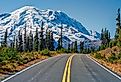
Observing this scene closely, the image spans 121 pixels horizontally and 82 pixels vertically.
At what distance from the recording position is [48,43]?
5758 inches

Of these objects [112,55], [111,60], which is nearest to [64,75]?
[111,60]

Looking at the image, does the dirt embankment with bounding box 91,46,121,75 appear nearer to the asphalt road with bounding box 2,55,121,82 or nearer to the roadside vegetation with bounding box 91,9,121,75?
the roadside vegetation with bounding box 91,9,121,75

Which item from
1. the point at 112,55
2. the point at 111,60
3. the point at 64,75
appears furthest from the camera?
the point at 112,55

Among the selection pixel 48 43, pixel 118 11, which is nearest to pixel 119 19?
pixel 118 11

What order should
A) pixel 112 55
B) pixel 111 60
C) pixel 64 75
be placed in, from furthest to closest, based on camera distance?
1. pixel 112 55
2. pixel 111 60
3. pixel 64 75

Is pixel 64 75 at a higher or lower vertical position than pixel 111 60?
lower

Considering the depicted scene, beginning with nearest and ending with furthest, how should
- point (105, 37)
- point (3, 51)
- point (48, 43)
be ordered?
point (3, 51) → point (48, 43) → point (105, 37)

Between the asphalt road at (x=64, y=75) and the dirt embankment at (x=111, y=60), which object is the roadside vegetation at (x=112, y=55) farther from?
the asphalt road at (x=64, y=75)

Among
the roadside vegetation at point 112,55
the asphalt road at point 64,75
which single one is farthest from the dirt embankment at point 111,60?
the asphalt road at point 64,75

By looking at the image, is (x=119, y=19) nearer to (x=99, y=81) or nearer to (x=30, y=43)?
(x=30, y=43)

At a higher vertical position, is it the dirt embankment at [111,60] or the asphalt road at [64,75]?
the dirt embankment at [111,60]

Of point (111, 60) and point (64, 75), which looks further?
point (111, 60)

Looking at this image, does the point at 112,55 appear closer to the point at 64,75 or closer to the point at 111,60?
the point at 111,60

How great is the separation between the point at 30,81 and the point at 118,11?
10098 cm
